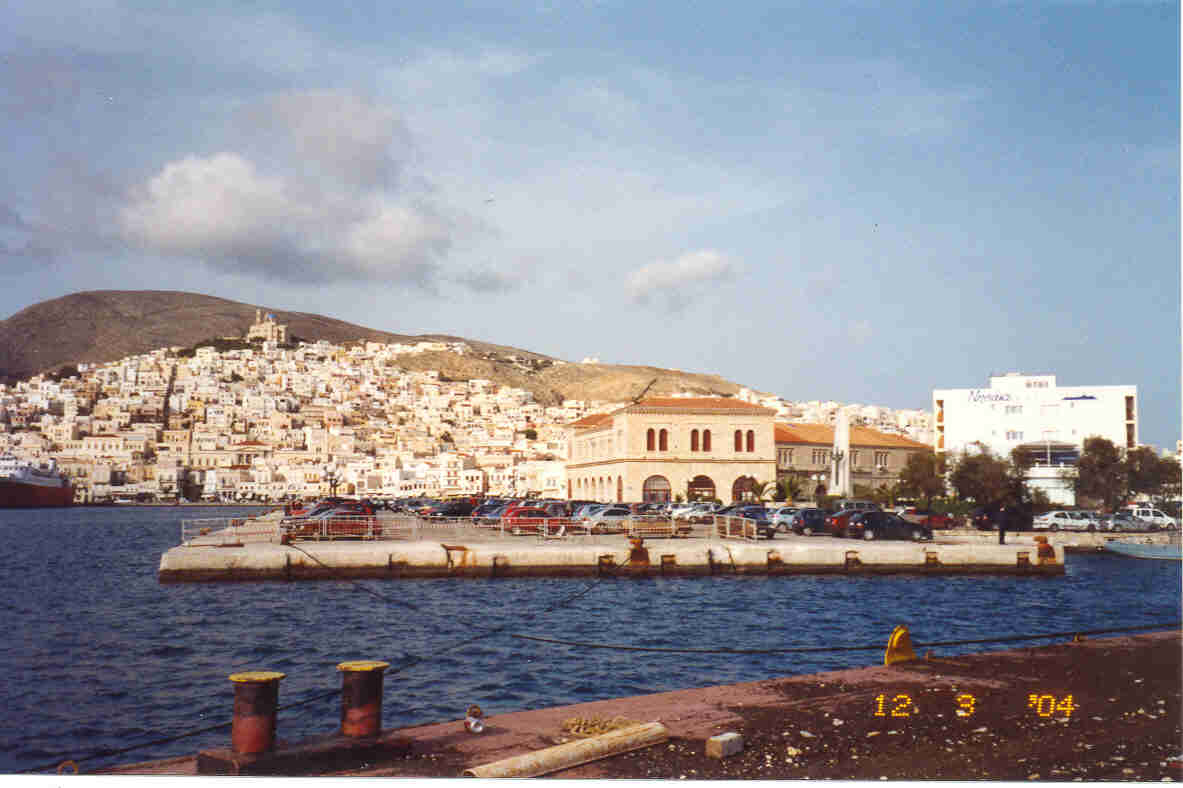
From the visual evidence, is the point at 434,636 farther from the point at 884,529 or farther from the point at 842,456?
the point at 842,456

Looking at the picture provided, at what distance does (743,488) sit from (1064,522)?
71.3ft

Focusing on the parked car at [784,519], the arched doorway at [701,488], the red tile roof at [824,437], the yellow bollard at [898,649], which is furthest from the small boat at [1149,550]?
the red tile roof at [824,437]

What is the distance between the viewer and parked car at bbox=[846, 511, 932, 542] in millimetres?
35062

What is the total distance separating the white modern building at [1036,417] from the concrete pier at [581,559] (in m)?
47.7

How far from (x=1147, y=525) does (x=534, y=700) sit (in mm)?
40718

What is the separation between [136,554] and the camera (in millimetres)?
38750

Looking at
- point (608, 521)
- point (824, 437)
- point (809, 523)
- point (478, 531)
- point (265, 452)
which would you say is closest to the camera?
point (608, 521)

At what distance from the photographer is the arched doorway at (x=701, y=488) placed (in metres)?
62.6

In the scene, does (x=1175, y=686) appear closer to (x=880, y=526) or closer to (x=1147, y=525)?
(x=880, y=526)

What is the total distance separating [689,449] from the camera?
6294 centimetres

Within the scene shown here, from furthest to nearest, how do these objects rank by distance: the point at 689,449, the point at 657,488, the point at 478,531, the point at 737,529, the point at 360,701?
the point at 689,449 < the point at 657,488 < the point at 478,531 < the point at 737,529 < the point at 360,701

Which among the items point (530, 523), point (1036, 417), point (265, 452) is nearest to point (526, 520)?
point (530, 523)

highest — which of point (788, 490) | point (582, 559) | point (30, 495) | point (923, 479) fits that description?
point (923, 479)

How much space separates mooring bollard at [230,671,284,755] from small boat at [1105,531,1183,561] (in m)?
37.1
